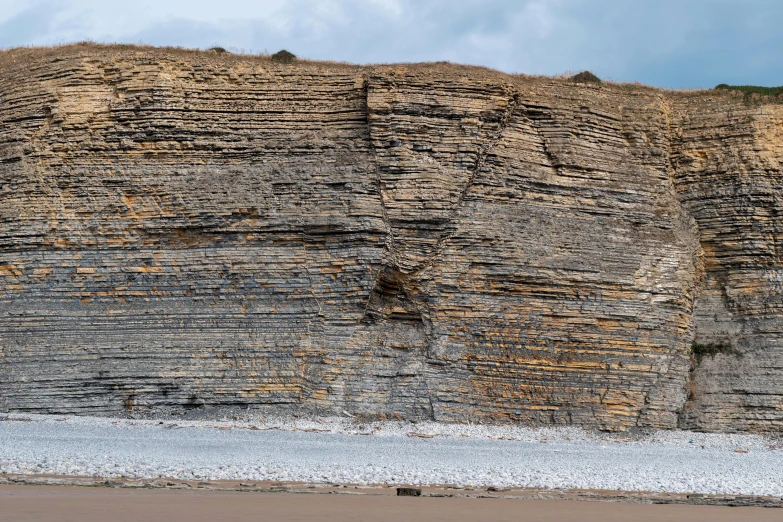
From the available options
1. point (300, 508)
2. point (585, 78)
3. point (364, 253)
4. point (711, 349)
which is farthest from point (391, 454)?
point (585, 78)

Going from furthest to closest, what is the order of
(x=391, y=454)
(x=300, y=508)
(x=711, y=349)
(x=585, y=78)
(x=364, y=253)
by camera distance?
(x=585, y=78) < (x=711, y=349) < (x=364, y=253) < (x=391, y=454) < (x=300, y=508)

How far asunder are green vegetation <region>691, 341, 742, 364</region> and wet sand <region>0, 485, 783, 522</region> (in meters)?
10.1

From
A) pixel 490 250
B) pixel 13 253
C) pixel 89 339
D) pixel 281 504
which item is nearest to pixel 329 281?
pixel 490 250

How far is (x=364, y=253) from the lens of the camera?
21.5 metres

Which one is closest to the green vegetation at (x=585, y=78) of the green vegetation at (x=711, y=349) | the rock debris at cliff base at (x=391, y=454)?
the green vegetation at (x=711, y=349)

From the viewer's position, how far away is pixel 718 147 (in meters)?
24.2

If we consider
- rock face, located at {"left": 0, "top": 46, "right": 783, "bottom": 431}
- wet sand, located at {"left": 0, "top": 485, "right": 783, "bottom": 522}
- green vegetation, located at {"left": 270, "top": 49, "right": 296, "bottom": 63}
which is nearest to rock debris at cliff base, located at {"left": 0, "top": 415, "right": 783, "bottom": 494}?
rock face, located at {"left": 0, "top": 46, "right": 783, "bottom": 431}

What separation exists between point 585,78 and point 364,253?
7786 millimetres

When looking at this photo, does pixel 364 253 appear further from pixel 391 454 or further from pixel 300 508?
pixel 300 508

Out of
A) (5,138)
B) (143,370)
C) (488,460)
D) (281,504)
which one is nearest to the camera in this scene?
(281,504)

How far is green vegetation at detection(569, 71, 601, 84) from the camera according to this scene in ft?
81.1

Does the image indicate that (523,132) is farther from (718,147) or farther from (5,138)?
(5,138)

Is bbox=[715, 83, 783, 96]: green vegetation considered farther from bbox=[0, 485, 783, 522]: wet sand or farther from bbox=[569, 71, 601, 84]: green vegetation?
bbox=[0, 485, 783, 522]: wet sand

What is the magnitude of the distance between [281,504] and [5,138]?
14.7 meters
